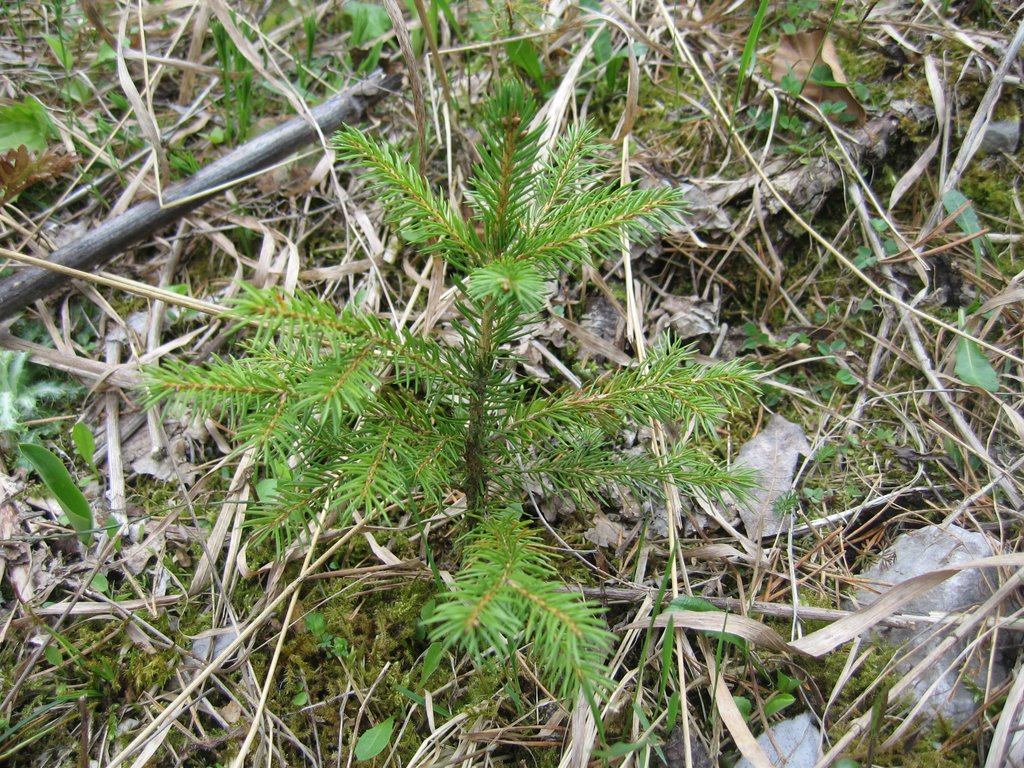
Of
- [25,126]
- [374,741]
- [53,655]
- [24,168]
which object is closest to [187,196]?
[24,168]

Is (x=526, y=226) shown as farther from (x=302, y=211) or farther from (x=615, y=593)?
(x=302, y=211)

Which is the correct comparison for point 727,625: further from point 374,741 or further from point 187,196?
point 187,196

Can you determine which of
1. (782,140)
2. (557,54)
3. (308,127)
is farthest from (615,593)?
(557,54)

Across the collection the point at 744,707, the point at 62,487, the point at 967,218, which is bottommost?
the point at 744,707

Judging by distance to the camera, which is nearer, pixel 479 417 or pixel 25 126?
pixel 479 417

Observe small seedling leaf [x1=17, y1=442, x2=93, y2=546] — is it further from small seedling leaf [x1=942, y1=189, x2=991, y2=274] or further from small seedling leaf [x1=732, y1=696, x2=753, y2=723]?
small seedling leaf [x1=942, y1=189, x2=991, y2=274]

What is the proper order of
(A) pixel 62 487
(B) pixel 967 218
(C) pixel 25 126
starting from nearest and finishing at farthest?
(A) pixel 62 487
(B) pixel 967 218
(C) pixel 25 126

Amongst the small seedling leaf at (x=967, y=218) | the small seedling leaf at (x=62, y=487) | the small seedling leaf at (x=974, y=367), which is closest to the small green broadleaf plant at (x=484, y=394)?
the small seedling leaf at (x=62, y=487)
